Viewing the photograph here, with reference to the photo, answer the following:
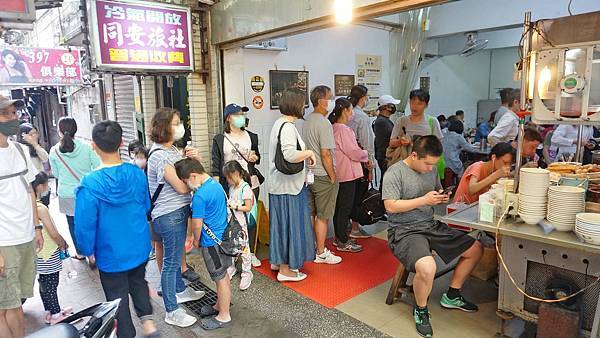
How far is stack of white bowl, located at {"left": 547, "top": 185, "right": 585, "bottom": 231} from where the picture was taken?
2.30 meters

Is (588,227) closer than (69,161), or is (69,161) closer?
(588,227)

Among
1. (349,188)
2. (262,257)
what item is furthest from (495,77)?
(262,257)

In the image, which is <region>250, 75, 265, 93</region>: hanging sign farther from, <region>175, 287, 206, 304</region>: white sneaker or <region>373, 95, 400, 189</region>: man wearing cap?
<region>175, 287, 206, 304</region>: white sneaker

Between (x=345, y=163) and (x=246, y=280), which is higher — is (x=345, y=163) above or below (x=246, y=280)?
above

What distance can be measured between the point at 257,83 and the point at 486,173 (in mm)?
2870

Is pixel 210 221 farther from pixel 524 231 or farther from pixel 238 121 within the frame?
pixel 524 231

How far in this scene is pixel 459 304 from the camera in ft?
10.0

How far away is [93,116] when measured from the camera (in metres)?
7.66

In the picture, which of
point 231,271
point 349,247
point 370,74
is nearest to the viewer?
point 231,271

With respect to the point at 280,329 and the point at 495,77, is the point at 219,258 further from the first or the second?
the point at 495,77

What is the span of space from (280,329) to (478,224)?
62.2 inches

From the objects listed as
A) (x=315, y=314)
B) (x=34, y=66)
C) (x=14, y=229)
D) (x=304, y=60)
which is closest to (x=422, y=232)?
(x=315, y=314)

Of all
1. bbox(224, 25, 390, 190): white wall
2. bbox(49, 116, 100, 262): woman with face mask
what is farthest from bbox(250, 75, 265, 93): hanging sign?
bbox(49, 116, 100, 262): woman with face mask

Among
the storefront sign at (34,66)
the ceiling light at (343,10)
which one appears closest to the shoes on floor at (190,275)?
the ceiling light at (343,10)
